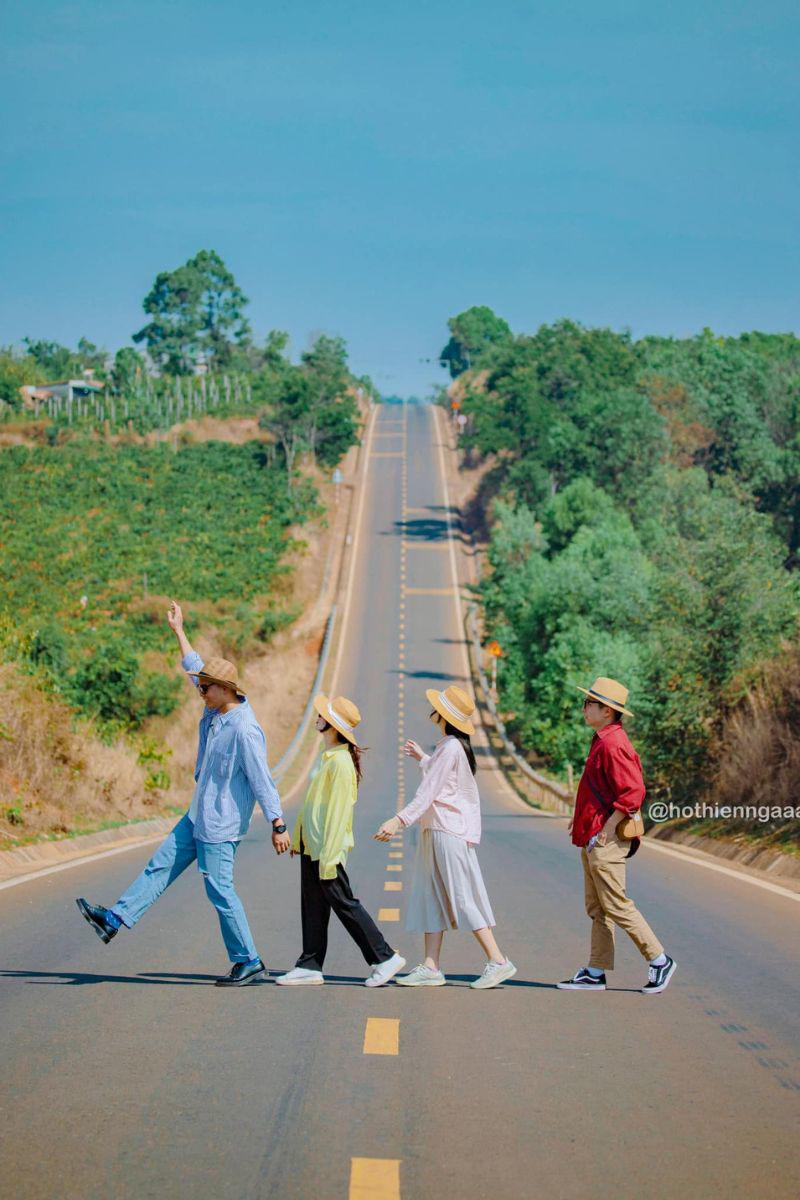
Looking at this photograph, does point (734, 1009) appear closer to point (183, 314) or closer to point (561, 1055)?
point (561, 1055)

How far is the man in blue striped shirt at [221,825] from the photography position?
9000 mm

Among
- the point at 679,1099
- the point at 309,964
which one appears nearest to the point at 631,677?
the point at 309,964

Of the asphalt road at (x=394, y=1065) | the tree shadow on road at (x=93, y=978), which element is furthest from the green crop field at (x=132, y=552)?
the tree shadow on road at (x=93, y=978)

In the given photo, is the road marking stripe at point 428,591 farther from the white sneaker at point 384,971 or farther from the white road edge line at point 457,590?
the white sneaker at point 384,971

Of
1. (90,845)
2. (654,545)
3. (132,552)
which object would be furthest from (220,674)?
(132,552)

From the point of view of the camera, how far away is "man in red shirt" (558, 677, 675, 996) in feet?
29.9

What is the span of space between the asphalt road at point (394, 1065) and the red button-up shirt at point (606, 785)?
1092 millimetres

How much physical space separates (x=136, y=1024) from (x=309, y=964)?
166cm

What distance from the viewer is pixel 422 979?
9188mm

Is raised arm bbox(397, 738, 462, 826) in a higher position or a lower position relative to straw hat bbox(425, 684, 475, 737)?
lower

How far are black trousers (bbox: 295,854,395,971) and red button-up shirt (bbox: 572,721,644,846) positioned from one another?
147 cm

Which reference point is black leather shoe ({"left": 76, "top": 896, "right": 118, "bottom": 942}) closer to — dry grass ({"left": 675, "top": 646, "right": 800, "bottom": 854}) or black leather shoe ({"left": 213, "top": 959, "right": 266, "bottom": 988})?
black leather shoe ({"left": 213, "top": 959, "right": 266, "bottom": 988})

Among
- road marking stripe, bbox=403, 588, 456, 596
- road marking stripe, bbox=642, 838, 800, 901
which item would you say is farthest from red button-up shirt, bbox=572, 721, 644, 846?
road marking stripe, bbox=403, 588, 456, 596

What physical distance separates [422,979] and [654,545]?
5842 cm
